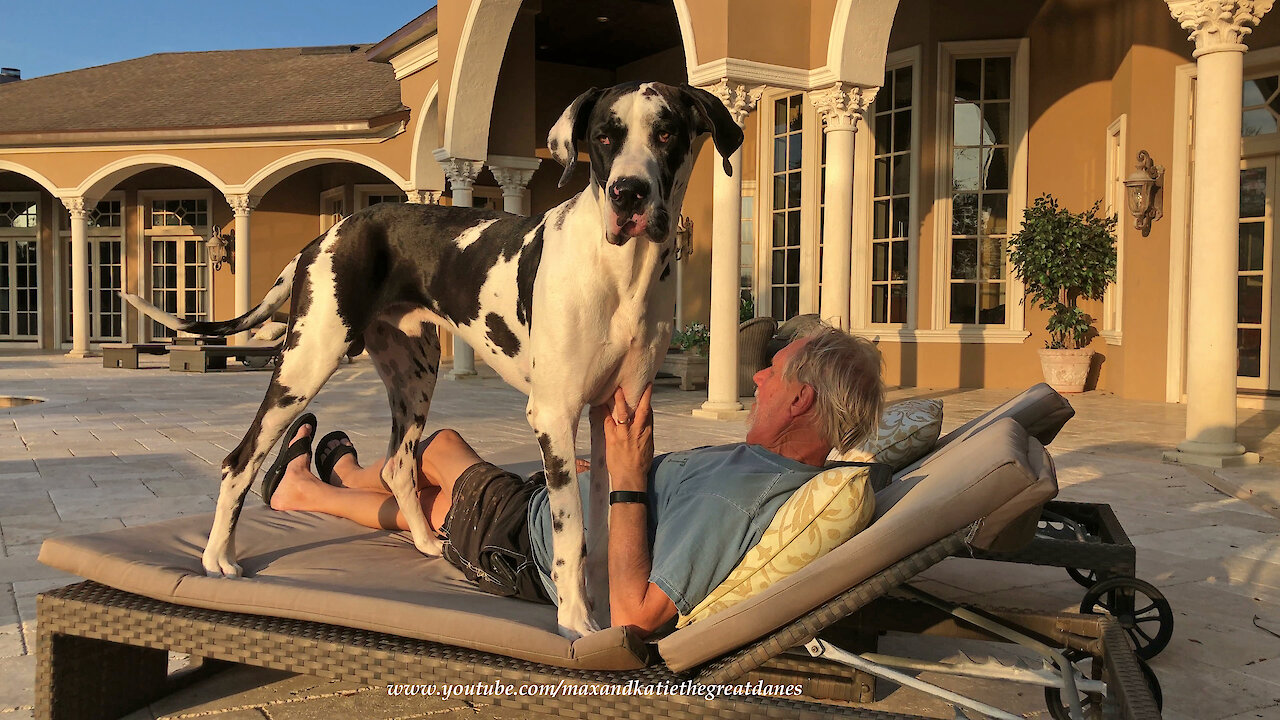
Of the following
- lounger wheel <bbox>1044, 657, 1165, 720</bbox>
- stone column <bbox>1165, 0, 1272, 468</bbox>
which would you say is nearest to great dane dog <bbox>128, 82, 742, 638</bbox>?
lounger wheel <bbox>1044, 657, 1165, 720</bbox>

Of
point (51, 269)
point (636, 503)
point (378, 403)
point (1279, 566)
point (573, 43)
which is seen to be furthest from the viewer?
point (51, 269)

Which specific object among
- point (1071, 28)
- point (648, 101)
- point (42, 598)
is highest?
point (1071, 28)

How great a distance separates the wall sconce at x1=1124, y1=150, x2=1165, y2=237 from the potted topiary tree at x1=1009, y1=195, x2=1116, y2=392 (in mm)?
588

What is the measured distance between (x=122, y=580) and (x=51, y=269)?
19.2m

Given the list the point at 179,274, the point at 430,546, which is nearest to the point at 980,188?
the point at 430,546

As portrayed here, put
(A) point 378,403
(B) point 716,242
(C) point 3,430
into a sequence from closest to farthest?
(C) point 3,430 < (B) point 716,242 < (A) point 378,403

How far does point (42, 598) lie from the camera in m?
2.04

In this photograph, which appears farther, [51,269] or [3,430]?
[51,269]

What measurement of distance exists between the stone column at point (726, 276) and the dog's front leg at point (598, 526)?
16.5 ft

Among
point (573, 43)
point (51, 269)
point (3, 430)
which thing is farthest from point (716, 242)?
point (51, 269)

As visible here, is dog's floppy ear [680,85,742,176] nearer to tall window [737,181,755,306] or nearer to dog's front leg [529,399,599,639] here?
dog's front leg [529,399,599,639]

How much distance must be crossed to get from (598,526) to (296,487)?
137 centimetres

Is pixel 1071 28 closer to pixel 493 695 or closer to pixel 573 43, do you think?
pixel 573 43

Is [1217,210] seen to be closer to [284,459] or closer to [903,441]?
[903,441]
